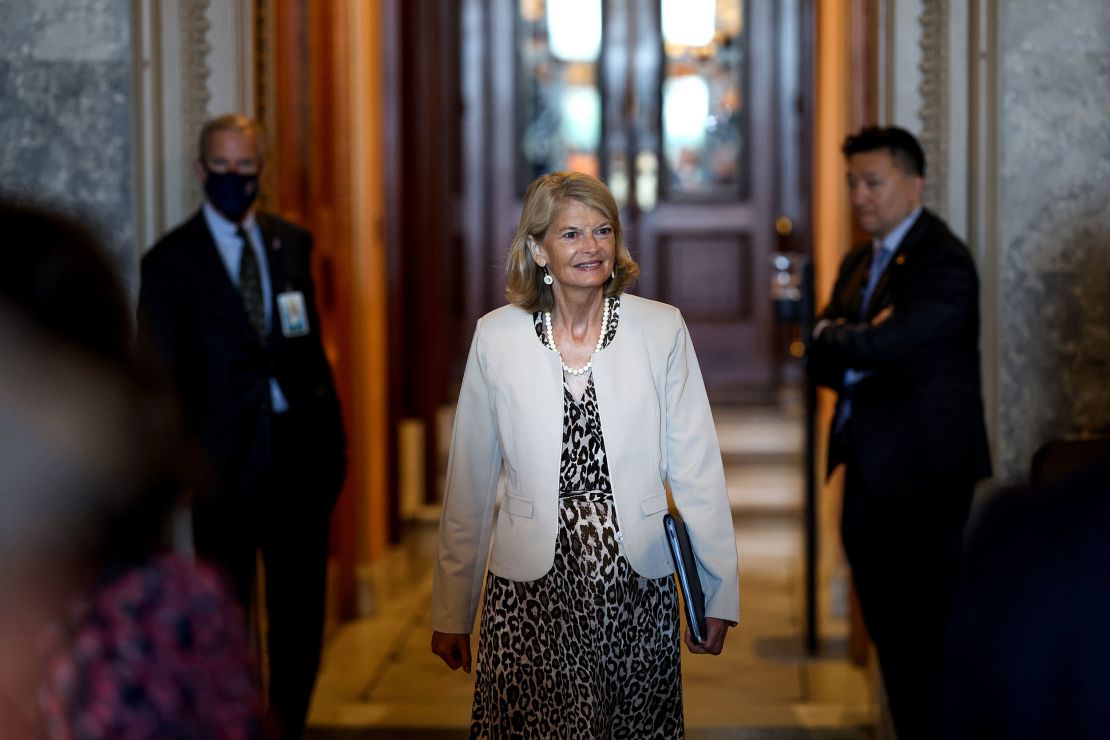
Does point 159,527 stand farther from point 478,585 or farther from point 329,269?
point 329,269

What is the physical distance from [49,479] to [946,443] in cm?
282

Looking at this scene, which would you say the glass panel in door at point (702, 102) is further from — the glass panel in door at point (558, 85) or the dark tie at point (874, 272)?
the dark tie at point (874, 272)

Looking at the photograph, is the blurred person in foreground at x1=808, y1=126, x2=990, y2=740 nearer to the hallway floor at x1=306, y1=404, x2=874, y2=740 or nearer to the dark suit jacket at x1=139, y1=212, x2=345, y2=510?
the hallway floor at x1=306, y1=404, x2=874, y2=740

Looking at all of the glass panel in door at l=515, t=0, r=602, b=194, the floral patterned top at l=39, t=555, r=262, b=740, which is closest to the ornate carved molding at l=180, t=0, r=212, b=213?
the floral patterned top at l=39, t=555, r=262, b=740

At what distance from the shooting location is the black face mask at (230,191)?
144 inches

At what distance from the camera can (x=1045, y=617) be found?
4.02ft

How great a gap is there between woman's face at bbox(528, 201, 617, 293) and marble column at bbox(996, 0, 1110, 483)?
66.7 inches

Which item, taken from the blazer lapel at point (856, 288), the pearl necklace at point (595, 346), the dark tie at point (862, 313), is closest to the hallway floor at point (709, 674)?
the dark tie at point (862, 313)

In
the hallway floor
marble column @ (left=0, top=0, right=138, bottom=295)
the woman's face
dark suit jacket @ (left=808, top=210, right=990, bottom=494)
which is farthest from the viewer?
the hallway floor

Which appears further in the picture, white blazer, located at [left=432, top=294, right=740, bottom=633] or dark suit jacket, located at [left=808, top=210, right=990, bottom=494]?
dark suit jacket, located at [left=808, top=210, right=990, bottom=494]

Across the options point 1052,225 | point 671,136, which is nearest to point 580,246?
point 1052,225

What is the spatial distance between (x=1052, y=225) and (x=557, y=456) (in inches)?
77.8

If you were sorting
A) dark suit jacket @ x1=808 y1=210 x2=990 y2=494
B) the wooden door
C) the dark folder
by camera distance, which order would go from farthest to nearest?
the wooden door
dark suit jacket @ x1=808 y1=210 x2=990 y2=494
the dark folder

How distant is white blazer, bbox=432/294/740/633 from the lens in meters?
2.65
